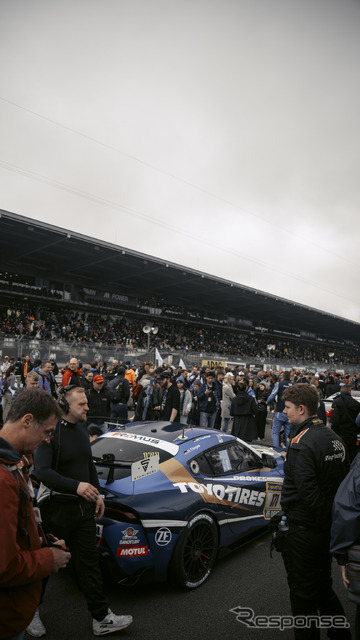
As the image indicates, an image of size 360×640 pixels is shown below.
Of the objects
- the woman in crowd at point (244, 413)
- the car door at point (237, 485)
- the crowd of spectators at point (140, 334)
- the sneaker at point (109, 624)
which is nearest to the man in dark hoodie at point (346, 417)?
the woman in crowd at point (244, 413)

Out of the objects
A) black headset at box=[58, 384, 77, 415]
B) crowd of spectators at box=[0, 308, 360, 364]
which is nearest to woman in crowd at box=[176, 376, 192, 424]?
black headset at box=[58, 384, 77, 415]

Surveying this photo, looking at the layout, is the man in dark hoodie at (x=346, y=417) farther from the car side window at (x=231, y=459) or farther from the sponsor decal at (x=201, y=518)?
the sponsor decal at (x=201, y=518)

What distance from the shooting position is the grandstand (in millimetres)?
23134

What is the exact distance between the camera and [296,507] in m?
2.45

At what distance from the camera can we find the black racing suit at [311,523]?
7.64 ft

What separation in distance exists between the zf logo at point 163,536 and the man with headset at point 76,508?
20.5 inches

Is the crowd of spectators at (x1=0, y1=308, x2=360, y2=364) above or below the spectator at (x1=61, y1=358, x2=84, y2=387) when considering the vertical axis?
above

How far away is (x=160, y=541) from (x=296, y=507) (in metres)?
1.24

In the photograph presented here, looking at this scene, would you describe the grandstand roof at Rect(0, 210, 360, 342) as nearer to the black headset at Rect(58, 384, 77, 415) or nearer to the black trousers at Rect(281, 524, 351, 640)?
the black headset at Rect(58, 384, 77, 415)

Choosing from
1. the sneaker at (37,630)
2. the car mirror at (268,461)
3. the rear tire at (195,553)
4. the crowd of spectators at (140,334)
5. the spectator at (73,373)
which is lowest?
the sneaker at (37,630)

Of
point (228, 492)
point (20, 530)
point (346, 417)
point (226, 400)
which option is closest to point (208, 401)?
point (226, 400)

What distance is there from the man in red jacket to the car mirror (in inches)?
120

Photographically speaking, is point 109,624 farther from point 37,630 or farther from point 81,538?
point 81,538

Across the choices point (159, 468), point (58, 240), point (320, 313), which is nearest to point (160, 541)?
point (159, 468)
